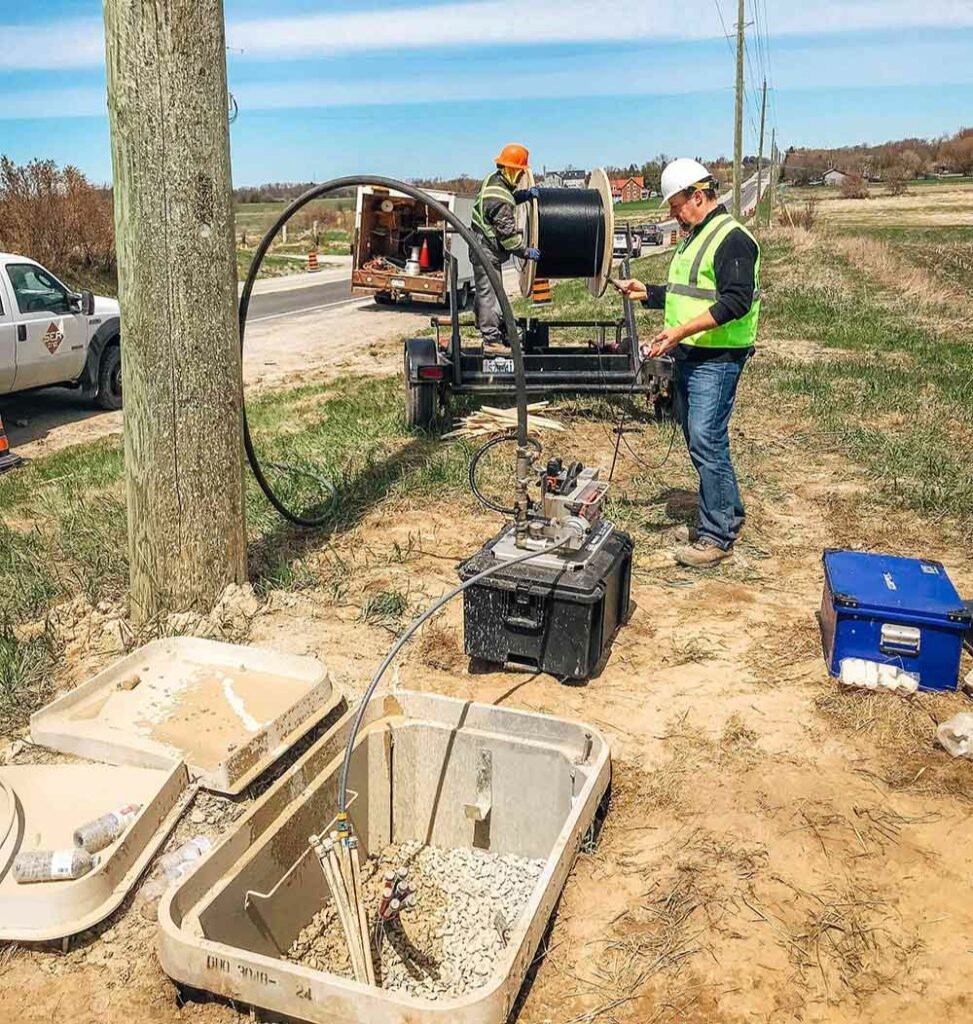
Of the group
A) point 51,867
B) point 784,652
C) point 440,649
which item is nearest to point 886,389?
point 784,652

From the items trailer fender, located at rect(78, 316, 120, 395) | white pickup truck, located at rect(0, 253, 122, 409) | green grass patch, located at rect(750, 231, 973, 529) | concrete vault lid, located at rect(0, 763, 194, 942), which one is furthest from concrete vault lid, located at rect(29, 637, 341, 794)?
trailer fender, located at rect(78, 316, 120, 395)

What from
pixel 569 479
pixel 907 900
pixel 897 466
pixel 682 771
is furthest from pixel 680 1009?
pixel 897 466

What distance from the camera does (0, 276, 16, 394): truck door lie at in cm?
1022

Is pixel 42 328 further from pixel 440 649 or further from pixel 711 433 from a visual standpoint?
pixel 711 433

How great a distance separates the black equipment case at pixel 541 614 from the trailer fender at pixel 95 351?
8.54 meters

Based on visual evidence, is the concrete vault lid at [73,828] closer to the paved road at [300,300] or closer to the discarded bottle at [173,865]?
the discarded bottle at [173,865]

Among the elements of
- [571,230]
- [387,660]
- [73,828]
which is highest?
[571,230]

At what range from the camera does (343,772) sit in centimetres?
319

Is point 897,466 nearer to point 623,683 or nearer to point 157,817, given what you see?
point 623,683

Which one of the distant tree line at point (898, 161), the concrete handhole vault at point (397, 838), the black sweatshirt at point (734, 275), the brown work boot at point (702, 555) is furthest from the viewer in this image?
the distant tree line at point (898, 161)

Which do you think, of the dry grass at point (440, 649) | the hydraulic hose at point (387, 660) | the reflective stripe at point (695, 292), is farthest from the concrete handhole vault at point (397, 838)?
the reflective stripe at point (695, 292)

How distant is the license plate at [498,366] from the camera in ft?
28.8

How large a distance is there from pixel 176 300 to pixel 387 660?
7.45 feet

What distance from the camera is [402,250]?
22.4 m
